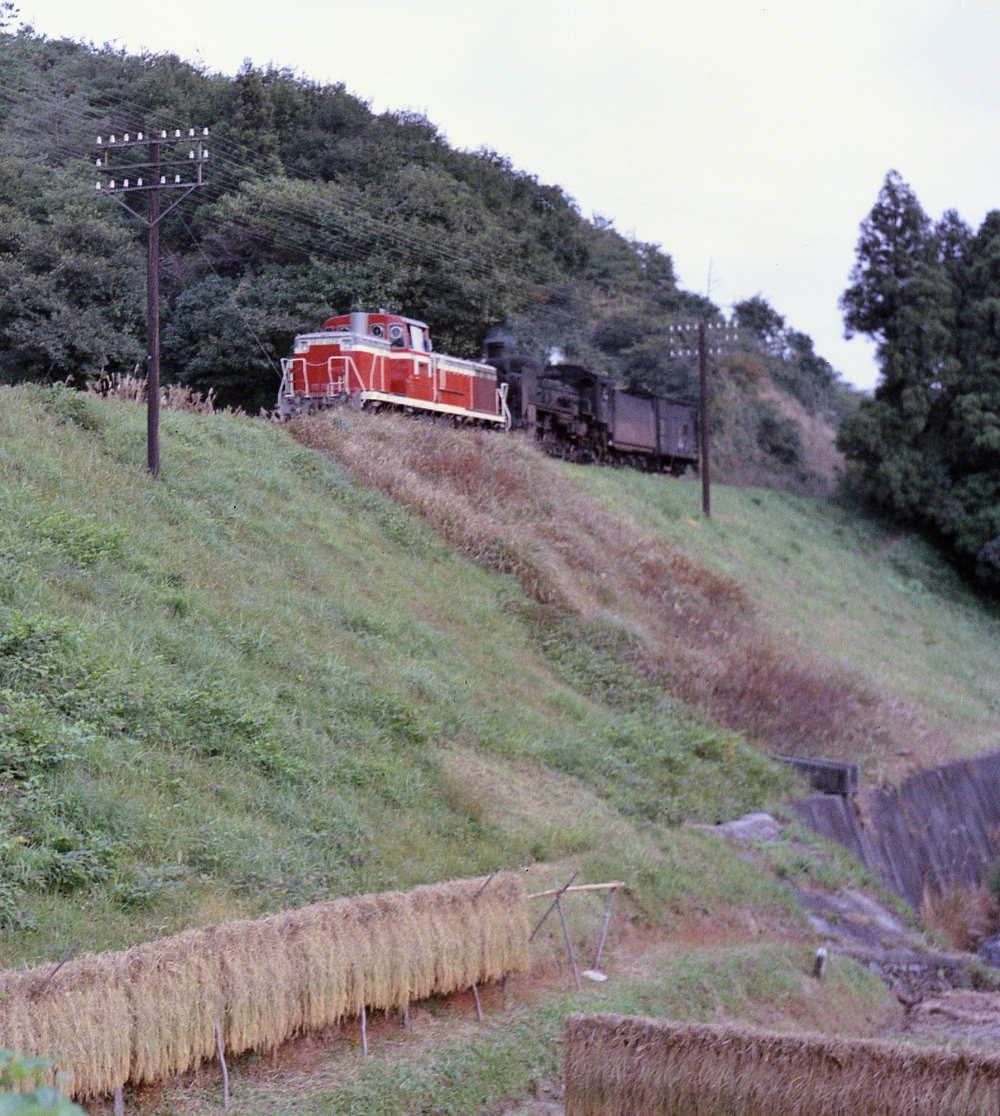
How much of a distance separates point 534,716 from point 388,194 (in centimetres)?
2379

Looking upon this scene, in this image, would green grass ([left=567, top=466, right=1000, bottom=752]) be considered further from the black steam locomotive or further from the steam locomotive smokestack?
the steam locomotive smokestack

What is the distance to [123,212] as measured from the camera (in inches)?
1431

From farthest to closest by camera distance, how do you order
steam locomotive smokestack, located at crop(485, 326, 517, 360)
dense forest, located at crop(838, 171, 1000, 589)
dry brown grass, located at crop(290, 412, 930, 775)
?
1. dense forest, located at crop(838, 171, 1000, 589)
2. steam locomotive smokestack, located at crop(485, 326, 517, 360)
3. dry brown grass, located at crop(290, 412, 930, 775)

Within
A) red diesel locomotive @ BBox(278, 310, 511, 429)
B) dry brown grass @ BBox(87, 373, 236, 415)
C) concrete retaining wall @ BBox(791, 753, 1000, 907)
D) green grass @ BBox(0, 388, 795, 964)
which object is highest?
red diesel locomotive @ BBox(278, 310, 511, 429)

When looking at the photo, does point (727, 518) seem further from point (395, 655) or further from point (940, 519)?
point (395, 655)

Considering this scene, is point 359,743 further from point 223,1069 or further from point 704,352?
point 704,352

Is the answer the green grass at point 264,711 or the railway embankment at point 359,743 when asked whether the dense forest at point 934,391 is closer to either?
the railway embankment at point 359,743

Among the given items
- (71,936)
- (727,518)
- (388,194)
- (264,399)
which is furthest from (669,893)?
(388,194)

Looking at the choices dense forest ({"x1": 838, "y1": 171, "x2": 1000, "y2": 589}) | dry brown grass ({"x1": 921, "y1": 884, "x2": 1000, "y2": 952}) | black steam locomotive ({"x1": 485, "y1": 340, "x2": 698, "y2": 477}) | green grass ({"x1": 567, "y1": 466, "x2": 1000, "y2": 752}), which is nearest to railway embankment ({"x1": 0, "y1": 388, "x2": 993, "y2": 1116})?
dry brown grass ({"x1": 921, "y1": 884, "x2": 1000, "y2": 952})

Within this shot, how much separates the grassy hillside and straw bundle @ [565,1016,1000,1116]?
13252 millimetres

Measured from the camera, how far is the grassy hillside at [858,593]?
2412cm

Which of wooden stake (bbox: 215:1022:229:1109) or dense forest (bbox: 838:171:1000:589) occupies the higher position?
dense forest (bbox: 838:171:1000:589)

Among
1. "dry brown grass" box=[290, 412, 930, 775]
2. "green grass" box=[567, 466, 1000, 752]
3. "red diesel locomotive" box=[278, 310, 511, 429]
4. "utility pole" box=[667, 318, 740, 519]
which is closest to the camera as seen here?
"dry brown grass" box=[290, 412, 930, 775]

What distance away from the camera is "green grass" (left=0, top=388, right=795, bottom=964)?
912 cm
